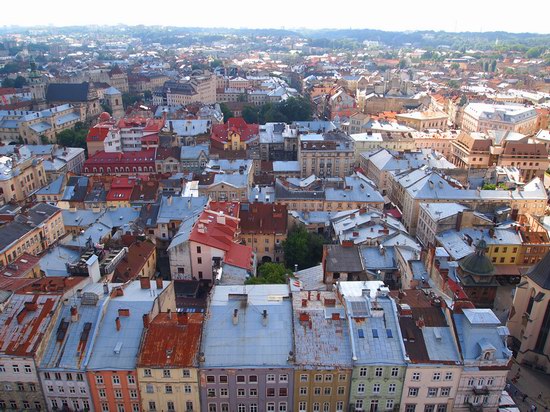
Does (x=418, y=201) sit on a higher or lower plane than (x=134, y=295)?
lower

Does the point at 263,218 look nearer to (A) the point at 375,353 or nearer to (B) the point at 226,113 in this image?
(A) the point at 375,353

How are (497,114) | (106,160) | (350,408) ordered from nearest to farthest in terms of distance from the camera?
(350,408), (106,160), (497,114)

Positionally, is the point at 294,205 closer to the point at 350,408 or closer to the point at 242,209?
the point at 242,209

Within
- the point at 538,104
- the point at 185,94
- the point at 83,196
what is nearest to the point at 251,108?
the point at 185,94

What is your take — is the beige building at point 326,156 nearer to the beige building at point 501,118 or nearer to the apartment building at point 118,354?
the beige building at point 501,118

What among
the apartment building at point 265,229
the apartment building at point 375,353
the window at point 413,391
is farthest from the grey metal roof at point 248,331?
the apartment building at point 265,229

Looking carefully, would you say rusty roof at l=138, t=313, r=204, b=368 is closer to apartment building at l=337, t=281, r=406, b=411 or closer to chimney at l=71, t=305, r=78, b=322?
chimney at l=71, t=305, r=78, b=322

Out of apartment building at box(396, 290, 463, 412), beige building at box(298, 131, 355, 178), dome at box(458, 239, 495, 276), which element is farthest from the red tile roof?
apartment building at box(396, 290, 463, 412)
